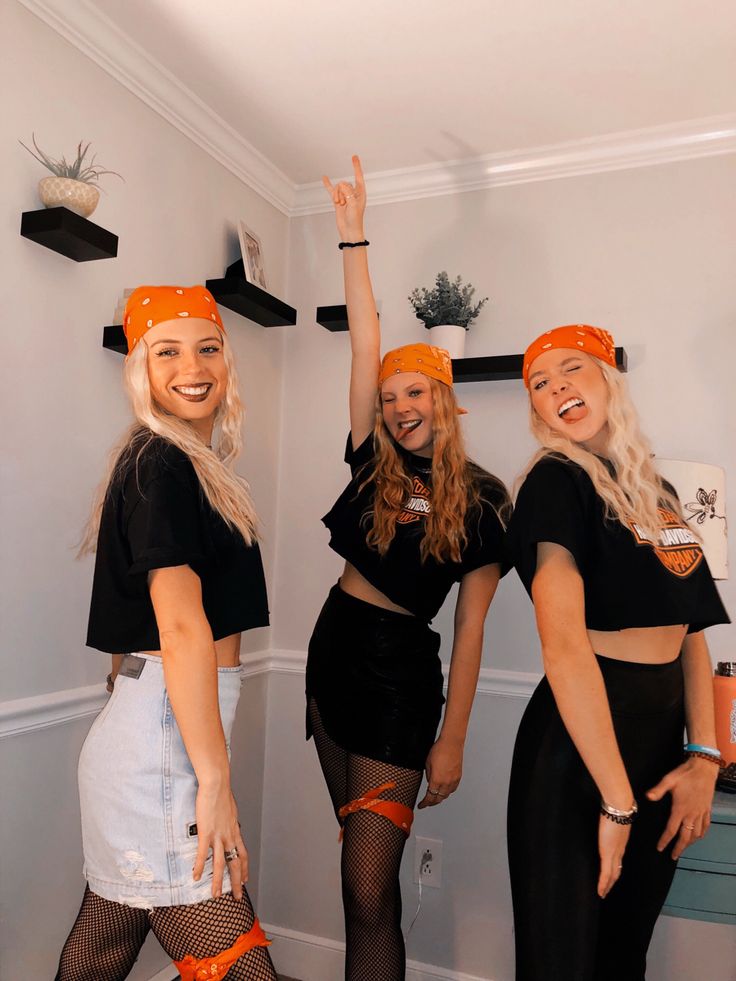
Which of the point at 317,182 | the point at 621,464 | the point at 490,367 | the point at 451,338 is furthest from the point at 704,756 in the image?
the point at 317,182

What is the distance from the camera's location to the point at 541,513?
139cm

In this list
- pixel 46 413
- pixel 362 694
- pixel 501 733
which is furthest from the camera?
pixel 501 733

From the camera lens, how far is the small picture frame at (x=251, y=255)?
263cm

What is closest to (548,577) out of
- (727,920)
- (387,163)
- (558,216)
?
(727,920)

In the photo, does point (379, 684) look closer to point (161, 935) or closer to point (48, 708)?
point (161, 935)

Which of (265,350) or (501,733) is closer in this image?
(501,733)

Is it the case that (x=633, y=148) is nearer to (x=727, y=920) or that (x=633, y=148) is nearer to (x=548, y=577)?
(x=548, y=577)

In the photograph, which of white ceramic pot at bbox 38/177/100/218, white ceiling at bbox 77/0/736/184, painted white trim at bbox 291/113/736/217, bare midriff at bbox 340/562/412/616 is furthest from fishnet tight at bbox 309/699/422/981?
painted white trim at bbox 291/113/736/217

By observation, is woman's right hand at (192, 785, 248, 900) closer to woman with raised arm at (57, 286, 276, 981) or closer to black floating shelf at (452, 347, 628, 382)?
woman with raised arm at (57, 286, 276, 981)

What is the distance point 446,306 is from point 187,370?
1355 millimetres

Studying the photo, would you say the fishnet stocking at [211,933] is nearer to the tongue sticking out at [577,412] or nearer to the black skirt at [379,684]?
the black skirt at [379,684]

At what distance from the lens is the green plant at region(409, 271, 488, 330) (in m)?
2.64

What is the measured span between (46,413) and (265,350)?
1.09 m

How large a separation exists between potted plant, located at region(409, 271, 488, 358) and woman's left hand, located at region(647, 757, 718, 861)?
4.98 feet
